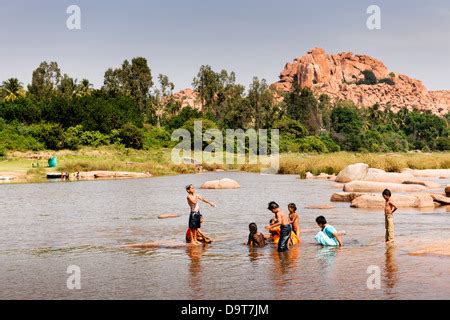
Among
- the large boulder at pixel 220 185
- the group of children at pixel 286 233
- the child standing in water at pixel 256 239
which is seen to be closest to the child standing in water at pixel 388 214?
the group of children at pixel 286 233

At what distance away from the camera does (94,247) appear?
16016mm

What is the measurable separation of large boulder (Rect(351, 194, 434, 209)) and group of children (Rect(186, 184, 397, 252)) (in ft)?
30.7

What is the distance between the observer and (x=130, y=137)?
7488 centimetres

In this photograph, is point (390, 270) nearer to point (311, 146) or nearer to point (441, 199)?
point (441, 199)

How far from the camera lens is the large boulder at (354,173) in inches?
1471

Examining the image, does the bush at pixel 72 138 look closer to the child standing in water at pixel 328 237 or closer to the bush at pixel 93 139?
the bush at pixel 93 139

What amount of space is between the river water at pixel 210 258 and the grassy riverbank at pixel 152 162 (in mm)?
24103

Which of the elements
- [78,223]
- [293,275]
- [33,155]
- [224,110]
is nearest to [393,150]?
[224,110]

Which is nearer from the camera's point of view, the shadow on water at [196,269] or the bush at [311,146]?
the shadow on water at [196,269]

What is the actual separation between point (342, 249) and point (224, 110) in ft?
298

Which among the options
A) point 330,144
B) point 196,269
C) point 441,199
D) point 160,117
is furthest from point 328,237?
point 160,117

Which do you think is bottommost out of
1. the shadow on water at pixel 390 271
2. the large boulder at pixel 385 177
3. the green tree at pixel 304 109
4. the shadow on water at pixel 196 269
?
the shadow on water at pixel 196 269

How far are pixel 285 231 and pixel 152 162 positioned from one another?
5101 cm

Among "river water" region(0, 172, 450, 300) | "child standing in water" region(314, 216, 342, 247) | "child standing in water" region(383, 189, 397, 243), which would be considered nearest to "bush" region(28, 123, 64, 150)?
"river water" region(0, 172, 450, 300)
